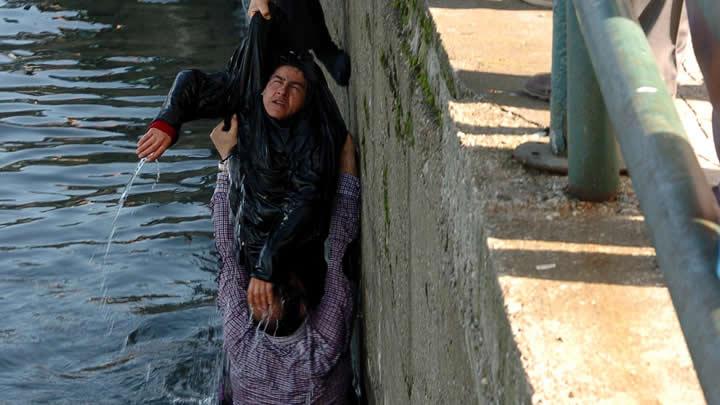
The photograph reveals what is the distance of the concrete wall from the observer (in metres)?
1.91

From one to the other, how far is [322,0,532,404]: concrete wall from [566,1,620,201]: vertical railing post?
0.62 feet

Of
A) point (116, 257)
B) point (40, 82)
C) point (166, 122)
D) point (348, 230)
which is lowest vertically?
point (40, 82)

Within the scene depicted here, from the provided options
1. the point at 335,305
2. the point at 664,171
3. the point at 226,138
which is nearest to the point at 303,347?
the point at 335,305

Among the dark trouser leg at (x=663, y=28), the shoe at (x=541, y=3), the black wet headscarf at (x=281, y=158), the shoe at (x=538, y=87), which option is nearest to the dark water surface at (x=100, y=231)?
the black wet headscarf at (x=281, y=158)

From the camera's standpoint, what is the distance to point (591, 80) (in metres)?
1.87

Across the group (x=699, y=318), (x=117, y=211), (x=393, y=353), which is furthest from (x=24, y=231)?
(x=699, y=318)

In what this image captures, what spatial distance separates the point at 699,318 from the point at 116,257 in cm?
619

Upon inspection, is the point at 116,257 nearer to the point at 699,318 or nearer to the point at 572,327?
the point at 572,327

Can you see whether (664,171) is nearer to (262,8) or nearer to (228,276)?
(262,8)

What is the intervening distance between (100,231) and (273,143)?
9.97 feet

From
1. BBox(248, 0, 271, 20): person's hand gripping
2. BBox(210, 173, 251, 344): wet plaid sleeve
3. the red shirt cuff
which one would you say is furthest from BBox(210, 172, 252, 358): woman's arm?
BBox(248, 0, 271, 20): person's hand gripping

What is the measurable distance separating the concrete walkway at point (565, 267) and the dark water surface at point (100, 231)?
3497mm

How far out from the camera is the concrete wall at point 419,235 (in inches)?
75.2

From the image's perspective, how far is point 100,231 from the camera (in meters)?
7.21
